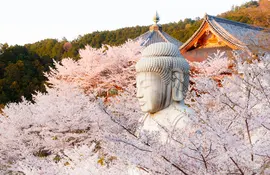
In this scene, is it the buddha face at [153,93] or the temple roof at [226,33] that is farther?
the temple roof at [226,33]

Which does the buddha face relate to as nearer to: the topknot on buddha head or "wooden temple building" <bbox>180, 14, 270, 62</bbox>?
the topknot on buddha head

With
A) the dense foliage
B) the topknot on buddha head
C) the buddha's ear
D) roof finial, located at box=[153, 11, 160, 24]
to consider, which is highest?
roof finial, located at box=[153, 11, 160, 24]

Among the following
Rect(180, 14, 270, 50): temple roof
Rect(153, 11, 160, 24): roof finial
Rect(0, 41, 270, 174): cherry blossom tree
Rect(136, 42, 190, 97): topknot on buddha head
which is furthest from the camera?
Rect(153, 11, 160, 24): roof finial

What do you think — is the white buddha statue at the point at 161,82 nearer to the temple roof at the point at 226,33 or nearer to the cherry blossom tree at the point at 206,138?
the cherry blossom tree at the point at 206,138

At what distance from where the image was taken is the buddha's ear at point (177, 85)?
356 centimetres

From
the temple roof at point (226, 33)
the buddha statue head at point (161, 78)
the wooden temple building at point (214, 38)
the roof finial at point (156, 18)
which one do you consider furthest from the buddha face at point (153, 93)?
the roof finial at point (156, 18)

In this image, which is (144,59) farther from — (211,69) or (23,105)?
(211,69)

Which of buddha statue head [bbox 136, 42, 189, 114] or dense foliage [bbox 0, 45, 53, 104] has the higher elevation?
buddha statue head [bbox 136, 42, 189, 114]

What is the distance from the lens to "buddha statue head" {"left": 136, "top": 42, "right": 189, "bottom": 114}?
352cm

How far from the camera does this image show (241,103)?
2.11 m

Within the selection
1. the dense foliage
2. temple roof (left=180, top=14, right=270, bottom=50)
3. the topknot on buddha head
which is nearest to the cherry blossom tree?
the topknot on buddha head

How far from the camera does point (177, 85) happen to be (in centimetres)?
359

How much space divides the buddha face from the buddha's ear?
2.1 inches

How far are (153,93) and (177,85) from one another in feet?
0.85
